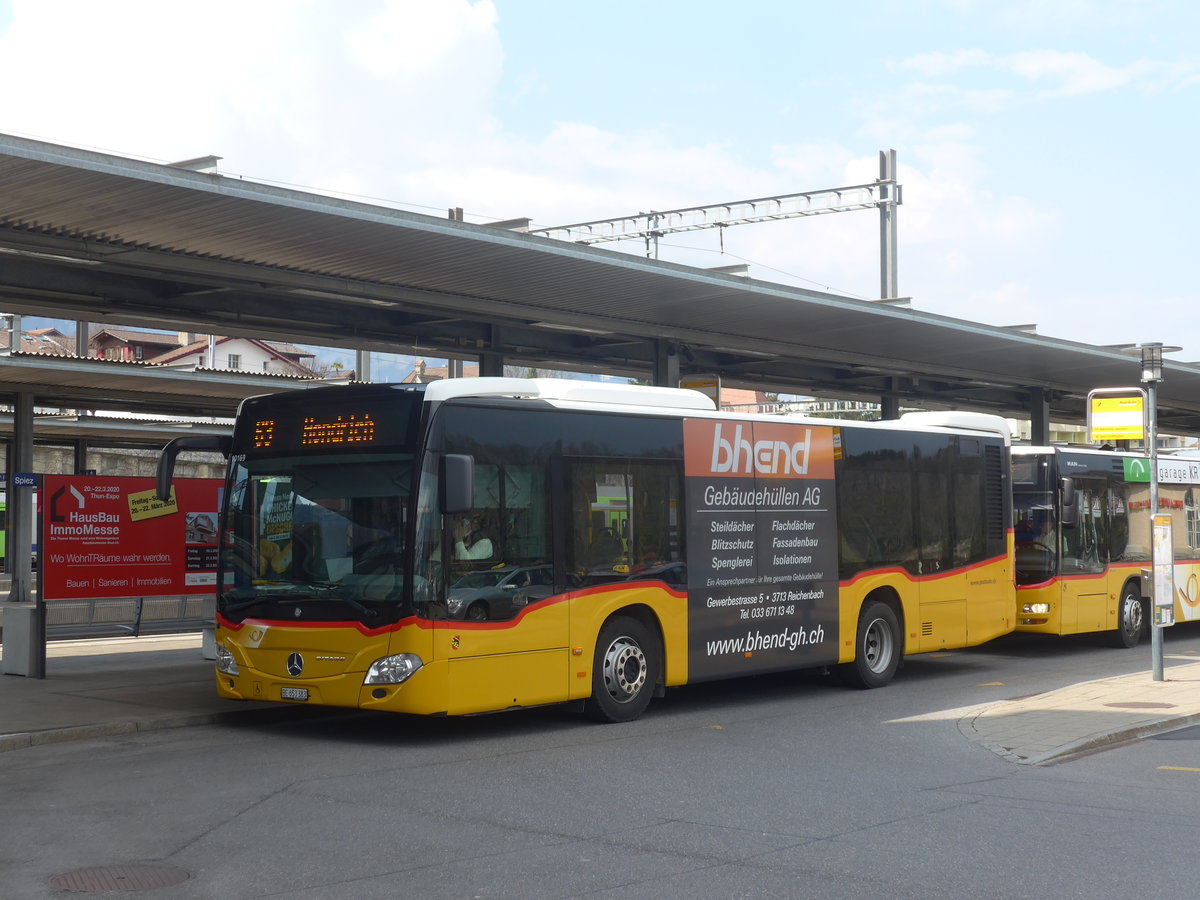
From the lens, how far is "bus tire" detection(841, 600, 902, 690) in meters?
15.5

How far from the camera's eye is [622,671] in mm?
12656

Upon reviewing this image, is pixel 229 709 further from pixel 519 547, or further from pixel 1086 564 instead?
pixel 1086 564

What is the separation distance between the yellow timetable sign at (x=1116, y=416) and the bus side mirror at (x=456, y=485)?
1784cm

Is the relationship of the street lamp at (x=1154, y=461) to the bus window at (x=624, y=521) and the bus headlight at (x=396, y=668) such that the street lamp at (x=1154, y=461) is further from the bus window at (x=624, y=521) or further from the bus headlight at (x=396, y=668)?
the bus headlight at (x=396, y=668)

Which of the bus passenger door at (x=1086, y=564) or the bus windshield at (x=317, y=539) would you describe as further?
the bus passenger door at (x=1086, y=564)

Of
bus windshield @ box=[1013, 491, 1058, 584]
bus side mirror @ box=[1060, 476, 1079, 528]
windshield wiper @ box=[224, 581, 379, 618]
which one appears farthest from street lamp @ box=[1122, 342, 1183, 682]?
windshield wiper @ box=[224, 581, 379, 618]

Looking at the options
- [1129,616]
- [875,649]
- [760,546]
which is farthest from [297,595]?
[1129,616]

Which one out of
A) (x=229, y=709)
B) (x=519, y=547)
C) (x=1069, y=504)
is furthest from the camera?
(x=1069, y=504)

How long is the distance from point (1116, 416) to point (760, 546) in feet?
51.5

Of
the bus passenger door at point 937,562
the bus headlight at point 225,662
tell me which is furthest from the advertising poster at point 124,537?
the bus passenger door at point 937,562

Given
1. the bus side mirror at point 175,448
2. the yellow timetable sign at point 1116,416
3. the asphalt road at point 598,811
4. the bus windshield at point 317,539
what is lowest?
the asphalt road at point 598,811

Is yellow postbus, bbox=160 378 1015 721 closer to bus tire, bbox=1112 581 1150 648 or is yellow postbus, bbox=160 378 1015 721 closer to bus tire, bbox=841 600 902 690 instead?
bus tire, bbox=841 600 902 690

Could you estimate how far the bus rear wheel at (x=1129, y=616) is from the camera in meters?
20.9

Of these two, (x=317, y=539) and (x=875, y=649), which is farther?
(x=875, y=649)
